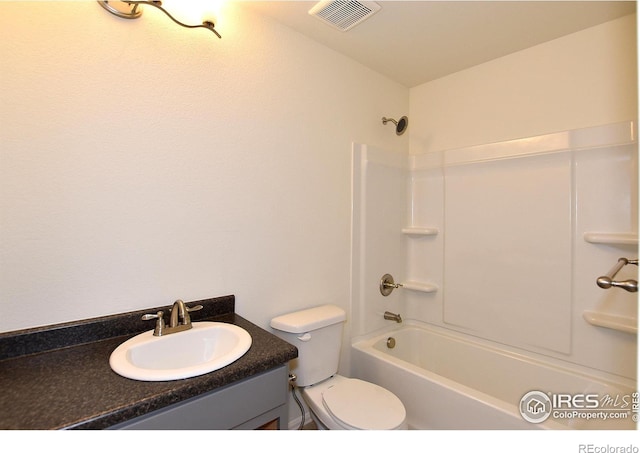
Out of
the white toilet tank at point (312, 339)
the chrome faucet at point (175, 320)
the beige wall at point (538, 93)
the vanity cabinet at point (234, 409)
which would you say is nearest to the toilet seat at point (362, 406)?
the white toilet tank at point (312, 339)

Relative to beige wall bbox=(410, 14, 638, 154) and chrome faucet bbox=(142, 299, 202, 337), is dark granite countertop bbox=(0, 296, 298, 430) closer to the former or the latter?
chrome faucet bbox=(142, 299, 202, 337)

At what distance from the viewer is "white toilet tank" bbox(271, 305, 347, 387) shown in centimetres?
150

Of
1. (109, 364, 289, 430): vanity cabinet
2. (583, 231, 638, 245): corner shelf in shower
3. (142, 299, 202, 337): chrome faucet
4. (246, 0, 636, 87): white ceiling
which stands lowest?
(109, 364, 289, 430): vanity cabinet

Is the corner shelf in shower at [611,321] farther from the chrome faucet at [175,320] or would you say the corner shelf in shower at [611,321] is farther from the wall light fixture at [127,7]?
the wall light fixture at [127,7]

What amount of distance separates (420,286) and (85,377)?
203 centimetres

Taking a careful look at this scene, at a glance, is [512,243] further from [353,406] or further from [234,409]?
[234,409]

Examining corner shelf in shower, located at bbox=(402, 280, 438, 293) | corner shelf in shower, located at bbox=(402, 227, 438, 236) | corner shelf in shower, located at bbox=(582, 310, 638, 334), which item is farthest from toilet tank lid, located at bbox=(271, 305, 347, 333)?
corner shelf in shower, located at bbox=(582, 310, 638, 334)

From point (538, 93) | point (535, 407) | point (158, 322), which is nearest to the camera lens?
point (158, 322)

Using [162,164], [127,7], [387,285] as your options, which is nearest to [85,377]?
[162,164]

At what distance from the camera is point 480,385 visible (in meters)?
1.94

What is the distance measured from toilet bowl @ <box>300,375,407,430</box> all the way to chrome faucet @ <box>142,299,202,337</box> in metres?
0.76

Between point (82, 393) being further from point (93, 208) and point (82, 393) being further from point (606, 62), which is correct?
point (606, 62)

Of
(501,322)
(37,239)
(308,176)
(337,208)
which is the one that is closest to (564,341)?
(501,322)

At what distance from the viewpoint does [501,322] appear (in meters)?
1.93
